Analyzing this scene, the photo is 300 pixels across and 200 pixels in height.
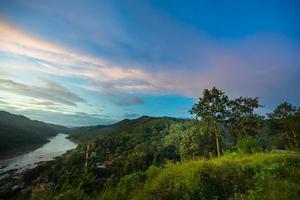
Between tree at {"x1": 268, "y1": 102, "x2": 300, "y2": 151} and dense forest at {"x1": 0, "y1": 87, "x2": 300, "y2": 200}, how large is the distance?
0.19m

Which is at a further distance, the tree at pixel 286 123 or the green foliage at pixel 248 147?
the tree at pixel 286 123

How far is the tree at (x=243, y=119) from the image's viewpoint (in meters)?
39.3

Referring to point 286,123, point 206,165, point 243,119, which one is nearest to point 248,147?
point 206,165

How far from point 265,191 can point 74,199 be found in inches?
211

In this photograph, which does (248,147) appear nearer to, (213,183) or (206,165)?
(206,165)

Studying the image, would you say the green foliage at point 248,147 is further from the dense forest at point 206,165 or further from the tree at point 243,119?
the tree at point 243,119

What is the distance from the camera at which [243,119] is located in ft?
131

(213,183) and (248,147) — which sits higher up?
(248,147)

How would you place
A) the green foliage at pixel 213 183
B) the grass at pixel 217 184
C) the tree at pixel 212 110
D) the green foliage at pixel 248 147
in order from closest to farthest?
the grass at pixel 217 184 < the green foliage at pixel 213 183 < the green foliage at pixel 248 147 < the tree at pixel 212 110

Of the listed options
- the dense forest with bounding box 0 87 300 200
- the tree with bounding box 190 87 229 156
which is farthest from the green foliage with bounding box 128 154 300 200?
the tree with bounding box 190 87 229 156

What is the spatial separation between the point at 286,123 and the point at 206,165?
48935 mm

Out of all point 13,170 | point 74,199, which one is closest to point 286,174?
point 74,199

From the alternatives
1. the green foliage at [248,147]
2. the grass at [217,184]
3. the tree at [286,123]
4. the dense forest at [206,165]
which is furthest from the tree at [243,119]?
the grass at [217,184]

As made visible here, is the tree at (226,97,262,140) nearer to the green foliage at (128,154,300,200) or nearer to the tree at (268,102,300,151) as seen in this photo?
the tree at (268,102,300,151)
